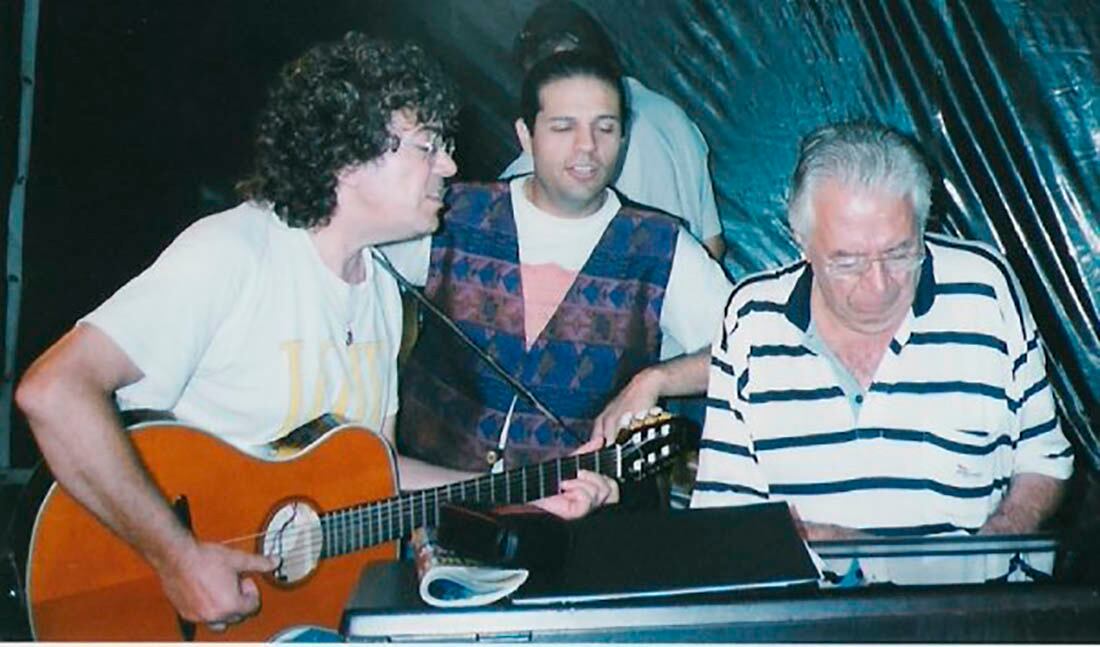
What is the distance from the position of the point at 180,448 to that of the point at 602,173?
89 centimetres

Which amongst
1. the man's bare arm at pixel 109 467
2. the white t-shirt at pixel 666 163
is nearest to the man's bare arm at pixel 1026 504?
the white t-shirt at pixel 666 163

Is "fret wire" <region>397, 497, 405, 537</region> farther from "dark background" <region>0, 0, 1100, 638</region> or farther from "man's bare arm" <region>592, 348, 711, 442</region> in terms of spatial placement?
"dark background" <region>0, 0, 1100, 638</region>

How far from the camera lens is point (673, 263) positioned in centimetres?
202

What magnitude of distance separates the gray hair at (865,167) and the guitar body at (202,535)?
2.65 feet

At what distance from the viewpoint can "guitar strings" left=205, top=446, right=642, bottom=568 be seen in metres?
1.74

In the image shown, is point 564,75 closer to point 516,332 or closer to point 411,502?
point 516,332

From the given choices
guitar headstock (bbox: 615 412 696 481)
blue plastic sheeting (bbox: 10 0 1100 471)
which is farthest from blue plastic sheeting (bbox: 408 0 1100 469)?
guitar headstock (bbox: 615 412 696 481)

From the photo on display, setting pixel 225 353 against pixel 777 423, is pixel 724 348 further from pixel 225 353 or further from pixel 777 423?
pixel 225 353

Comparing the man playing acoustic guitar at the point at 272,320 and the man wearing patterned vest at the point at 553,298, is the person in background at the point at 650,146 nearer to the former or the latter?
the man wearing patterned vest at the point at 553,298

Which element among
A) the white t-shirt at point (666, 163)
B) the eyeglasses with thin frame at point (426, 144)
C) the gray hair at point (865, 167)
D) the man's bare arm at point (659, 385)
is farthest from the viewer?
the white t-shirt at point (666, 163)

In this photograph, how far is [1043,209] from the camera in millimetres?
2039

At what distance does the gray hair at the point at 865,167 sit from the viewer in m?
1.50

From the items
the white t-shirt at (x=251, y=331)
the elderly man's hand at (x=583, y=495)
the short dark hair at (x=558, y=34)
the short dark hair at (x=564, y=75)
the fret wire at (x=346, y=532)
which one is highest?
the short dark hair at (x=558, y=34)

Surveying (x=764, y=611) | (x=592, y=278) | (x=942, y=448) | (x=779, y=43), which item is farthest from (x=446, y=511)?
(x=779, y=43)
